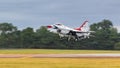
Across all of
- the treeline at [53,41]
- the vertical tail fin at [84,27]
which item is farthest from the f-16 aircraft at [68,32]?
the treeline at [53,41]

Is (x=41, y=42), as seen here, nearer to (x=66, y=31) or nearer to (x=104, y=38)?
(x=104, y=38)

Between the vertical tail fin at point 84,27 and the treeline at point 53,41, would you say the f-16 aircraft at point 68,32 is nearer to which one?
the vertical tail fin at point 84,27

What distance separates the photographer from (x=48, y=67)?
158 feet

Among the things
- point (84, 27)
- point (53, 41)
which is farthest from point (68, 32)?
point (53, 41)

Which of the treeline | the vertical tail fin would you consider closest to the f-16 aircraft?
the vertical tail fin

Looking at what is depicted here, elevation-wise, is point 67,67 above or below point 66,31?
below

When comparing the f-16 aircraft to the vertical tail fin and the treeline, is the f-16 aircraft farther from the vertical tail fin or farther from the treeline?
the treeline

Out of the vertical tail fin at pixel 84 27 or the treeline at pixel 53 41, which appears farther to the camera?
the treeline at pixel 53 41

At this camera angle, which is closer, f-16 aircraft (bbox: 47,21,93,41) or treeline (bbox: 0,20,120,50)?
f-16 aircraft (bbox: 47,21,93,41)

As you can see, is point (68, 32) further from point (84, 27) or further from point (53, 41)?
point (53, 41)

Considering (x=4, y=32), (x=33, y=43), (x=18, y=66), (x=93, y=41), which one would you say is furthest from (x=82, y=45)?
(x=18, y=66)

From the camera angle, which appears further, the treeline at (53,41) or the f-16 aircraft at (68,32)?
the treeline at (53,41)

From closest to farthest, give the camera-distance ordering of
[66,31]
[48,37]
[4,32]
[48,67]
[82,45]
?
[48,67] → [66,31] → [82,45] → [48,37] → [4,32]

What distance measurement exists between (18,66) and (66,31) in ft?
251
